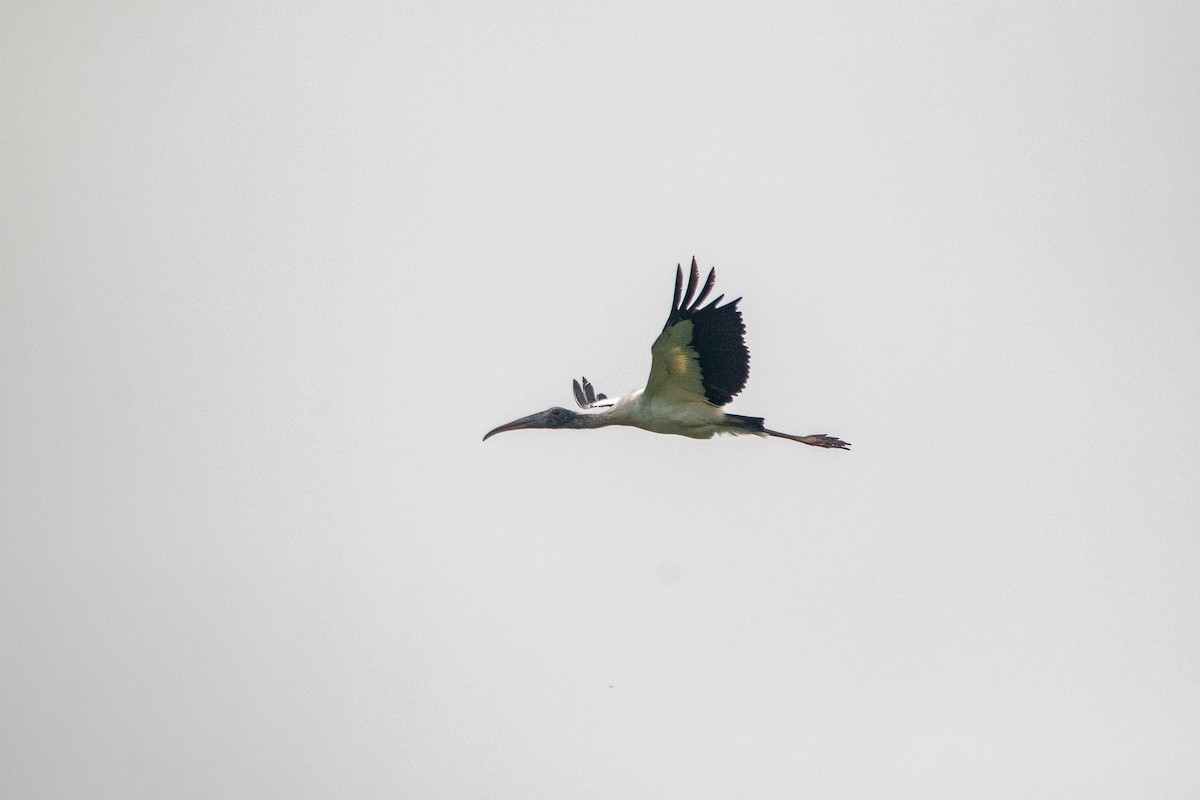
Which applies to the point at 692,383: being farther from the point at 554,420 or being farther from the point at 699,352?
the point at 554,420

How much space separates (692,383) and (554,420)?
134 inches

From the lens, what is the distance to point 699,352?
88.8ft

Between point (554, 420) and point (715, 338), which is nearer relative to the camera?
point (715, 338)

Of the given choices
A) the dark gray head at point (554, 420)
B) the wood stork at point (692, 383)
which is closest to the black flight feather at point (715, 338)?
the wood stork at point (692, 383)

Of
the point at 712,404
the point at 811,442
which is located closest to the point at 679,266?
the point at 712,404

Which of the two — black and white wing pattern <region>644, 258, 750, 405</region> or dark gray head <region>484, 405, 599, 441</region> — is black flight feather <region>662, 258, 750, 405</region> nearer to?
black and white wing pattern <region>644, 258, 750, 405</region>

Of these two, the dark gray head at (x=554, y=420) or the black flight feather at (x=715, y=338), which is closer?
the black flight feather at (x=715, y=338)

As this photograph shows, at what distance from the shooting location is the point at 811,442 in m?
29.4

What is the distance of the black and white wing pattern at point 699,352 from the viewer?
86.0ft

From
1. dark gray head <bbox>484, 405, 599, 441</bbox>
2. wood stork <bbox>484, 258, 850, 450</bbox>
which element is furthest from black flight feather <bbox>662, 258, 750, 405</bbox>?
dark gray head <bbox>484, 405, 599, 441</bbox>

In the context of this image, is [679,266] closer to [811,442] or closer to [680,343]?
[680,343]

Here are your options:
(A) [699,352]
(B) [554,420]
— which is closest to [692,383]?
(A) [699,352]

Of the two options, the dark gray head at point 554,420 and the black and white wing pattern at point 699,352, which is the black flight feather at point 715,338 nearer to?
the black and white wing pattern at point 699,352

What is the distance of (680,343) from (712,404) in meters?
1.62
